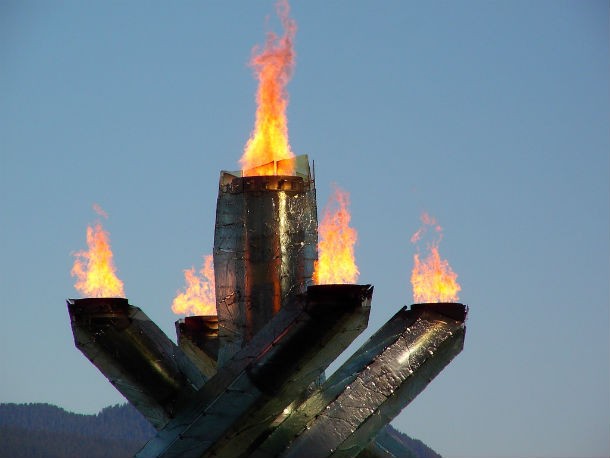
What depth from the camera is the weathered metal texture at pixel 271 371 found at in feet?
157

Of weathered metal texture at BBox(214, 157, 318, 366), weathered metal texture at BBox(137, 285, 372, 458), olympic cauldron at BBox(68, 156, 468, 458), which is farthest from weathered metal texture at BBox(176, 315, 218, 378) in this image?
weathered metal texture at BBox(137, 285, 372, 458)

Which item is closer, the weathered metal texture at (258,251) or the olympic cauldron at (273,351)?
the olympic cauldron at (273,351)

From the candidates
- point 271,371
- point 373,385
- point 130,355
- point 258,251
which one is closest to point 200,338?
point 258,251

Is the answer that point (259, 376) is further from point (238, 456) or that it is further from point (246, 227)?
point (246, 227)

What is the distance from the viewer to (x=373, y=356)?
164 feet

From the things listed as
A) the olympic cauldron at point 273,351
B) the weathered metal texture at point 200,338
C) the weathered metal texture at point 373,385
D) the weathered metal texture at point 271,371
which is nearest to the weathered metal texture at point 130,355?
the olympic cauldron at point 273,351

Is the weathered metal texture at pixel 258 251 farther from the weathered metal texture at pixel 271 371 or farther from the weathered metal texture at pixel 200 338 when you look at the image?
the weathered metal texture at pixel 200 338

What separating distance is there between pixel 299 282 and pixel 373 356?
11.7 ft

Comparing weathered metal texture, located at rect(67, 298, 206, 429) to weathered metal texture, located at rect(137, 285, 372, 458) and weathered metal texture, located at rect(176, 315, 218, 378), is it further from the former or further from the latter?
weathered metal texture, located at rect(176, 315, 218, 378)

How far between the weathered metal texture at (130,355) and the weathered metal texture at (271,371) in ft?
5.96

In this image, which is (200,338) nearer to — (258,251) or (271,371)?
(258,251)

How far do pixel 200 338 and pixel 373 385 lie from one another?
35.1 feet

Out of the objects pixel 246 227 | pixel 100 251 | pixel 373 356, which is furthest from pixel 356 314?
pixel 100 251

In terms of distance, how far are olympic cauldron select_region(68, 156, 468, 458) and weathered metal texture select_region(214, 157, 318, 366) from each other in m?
0.03
